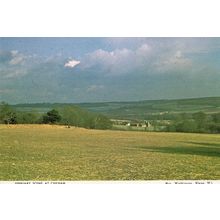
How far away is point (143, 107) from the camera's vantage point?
8.35 meters

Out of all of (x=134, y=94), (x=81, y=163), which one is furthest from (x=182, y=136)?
(x=81, y=163)

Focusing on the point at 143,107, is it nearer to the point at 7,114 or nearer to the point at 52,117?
the point at 52,117

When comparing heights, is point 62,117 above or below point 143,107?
below

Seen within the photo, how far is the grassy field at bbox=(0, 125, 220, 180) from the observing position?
8102 millimetres

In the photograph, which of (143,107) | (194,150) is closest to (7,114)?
(143,107)

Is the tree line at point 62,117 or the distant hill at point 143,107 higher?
the distant hill at point 143,107

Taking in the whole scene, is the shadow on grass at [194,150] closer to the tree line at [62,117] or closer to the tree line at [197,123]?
the tree line at [197,123]

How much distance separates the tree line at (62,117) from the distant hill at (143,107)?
75 millimetres

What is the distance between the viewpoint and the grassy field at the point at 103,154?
8102 millimetres

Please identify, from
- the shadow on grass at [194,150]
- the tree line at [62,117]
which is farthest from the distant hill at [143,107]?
the shadow on grass at [194,150]

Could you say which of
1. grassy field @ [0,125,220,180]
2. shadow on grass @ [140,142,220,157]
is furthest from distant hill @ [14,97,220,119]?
shadow on grass @ [140,142,220,157]

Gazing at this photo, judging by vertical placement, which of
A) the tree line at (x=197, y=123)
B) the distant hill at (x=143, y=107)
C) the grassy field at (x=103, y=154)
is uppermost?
the distant hill at (x=143, y=107)

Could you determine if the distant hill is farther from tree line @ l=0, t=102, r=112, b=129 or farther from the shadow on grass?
the shadow on grass

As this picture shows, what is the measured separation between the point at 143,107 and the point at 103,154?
3.03 feet
